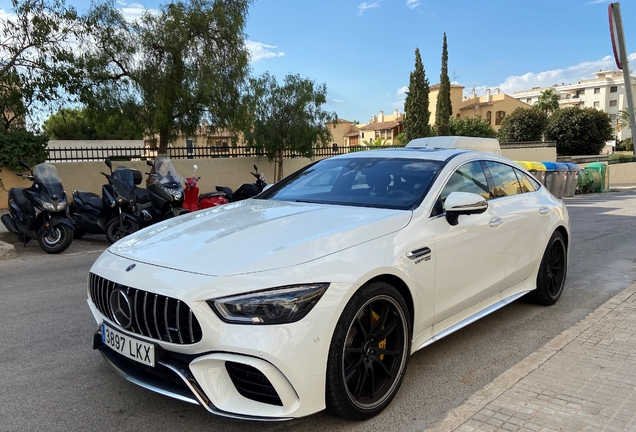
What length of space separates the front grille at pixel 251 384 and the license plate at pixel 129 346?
1.53ft

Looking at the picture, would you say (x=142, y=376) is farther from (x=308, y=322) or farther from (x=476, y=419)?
(x=476, y=419)

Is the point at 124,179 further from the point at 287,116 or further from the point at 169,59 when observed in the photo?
the point at 287,116

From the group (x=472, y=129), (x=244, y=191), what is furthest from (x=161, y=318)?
(x=472, y=129)

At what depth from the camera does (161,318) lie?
261 cm

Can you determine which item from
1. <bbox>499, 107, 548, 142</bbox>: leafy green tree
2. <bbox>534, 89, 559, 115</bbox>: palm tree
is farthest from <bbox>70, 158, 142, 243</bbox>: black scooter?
<bbox>534, 89, 559, 115</bbox>: palm tree

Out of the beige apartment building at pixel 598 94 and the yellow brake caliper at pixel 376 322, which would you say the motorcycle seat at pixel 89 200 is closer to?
the yellow brake caliper at pixel 376 322

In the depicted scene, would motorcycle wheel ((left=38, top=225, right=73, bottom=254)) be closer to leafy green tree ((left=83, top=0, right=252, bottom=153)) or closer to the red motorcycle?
the red motorcycle

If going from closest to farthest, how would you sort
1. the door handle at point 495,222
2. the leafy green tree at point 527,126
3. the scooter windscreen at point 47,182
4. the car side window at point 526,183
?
the door handle at point 495,222 → the car side window at point 526,183 → the scooter windscreen at point 47,182 → the leafy green tree at point 527,126

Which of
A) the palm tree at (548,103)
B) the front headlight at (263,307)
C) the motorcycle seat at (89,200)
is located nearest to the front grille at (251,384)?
the front headlight at (263,307)

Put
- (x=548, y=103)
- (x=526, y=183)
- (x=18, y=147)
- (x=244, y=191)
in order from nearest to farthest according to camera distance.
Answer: (x=526, y=183), (x=18, y=147), (x=244, y=191), (x=548, y=103)

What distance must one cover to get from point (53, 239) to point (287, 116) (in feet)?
32.1

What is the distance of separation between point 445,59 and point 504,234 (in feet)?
147

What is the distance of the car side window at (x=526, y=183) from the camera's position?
4924mm

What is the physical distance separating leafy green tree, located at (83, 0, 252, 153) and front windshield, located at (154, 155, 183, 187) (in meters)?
3.35
